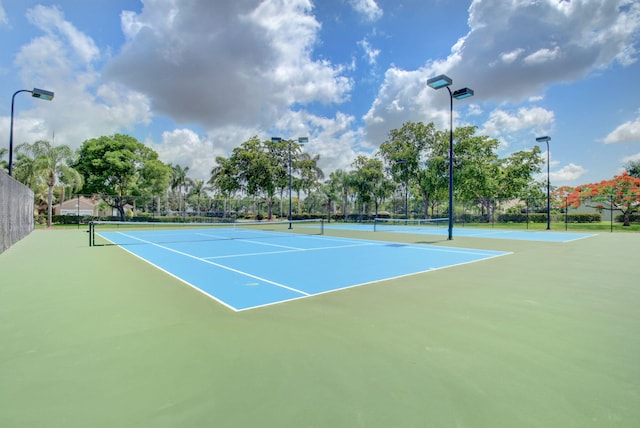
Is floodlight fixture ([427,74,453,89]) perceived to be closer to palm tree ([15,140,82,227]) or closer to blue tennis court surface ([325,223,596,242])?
blue tennis court surface ([325,223,596,242])

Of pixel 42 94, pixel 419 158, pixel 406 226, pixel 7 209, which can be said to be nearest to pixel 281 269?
pixel 7 209

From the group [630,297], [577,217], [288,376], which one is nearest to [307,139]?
[630,297]

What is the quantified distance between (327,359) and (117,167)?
4244 centimetres

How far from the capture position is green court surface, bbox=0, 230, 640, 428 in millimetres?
2230

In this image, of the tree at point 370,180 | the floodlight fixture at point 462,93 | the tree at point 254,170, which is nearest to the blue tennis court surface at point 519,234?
the floodlight fixture at point 462,93

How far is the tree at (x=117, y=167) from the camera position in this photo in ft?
124

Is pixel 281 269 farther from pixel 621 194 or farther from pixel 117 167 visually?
pixel 117 167

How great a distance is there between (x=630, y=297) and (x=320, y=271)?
555 cm

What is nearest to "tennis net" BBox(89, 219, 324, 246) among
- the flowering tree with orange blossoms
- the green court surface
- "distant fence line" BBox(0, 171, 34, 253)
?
"distant fence line" BBox(0, 171, 34, 253)

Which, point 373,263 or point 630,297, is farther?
point 373,263

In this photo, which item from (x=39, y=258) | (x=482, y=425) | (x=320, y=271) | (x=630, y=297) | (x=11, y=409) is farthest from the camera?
(x=39, y=258)

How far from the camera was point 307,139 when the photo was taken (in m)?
21.6

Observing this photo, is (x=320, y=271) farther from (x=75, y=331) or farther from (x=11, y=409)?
(x=11, y=409)

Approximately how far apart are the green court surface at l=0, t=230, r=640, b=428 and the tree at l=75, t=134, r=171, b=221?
36.4m
